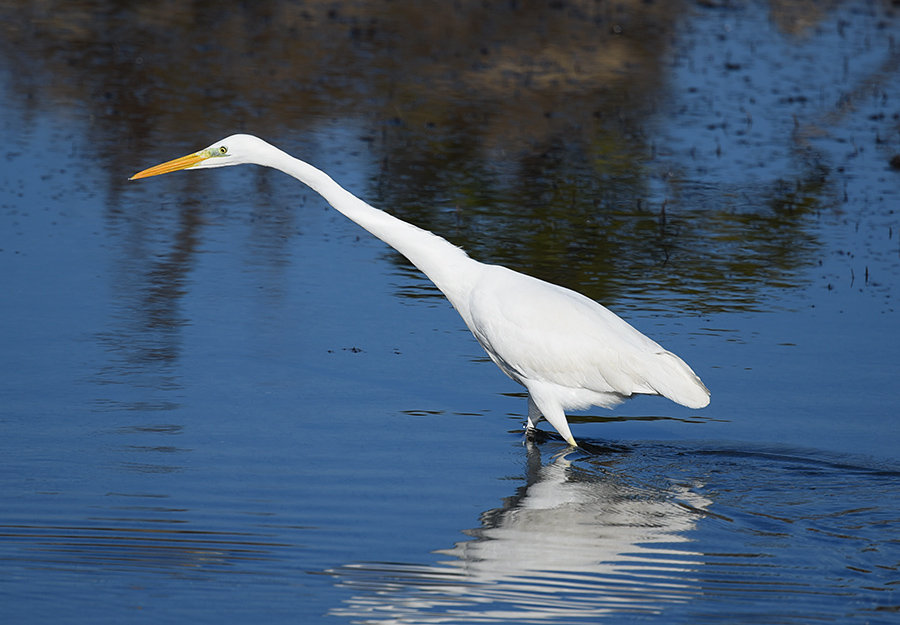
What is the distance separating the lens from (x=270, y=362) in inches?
298

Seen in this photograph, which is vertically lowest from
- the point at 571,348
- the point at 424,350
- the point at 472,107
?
the point at 424,350

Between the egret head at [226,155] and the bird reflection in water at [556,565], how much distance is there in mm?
2410

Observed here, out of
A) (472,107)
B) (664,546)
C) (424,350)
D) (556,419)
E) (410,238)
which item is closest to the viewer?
(664,546)

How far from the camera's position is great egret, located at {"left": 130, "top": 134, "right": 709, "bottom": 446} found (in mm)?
6492

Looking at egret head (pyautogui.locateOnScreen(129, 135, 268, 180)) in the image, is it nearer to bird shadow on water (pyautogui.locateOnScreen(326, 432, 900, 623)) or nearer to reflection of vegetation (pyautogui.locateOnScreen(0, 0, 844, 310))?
bird shadow on water (pyautogui.locateOnScreen(326, 432, 900, 623))

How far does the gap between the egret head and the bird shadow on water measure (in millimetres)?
2236

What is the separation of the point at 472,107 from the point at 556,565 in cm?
1058

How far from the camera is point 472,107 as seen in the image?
15.1 m

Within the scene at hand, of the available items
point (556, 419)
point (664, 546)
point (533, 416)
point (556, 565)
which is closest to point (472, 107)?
point (533, 416)

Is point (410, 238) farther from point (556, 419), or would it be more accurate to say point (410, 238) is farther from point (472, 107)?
point (472, 107)

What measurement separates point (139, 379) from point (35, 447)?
1.08 m

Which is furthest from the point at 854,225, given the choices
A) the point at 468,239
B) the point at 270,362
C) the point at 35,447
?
the point at 35,447

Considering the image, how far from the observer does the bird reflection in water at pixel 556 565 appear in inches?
188

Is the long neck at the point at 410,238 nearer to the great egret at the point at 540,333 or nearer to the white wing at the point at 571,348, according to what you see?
the great egret at the point at 540,333
